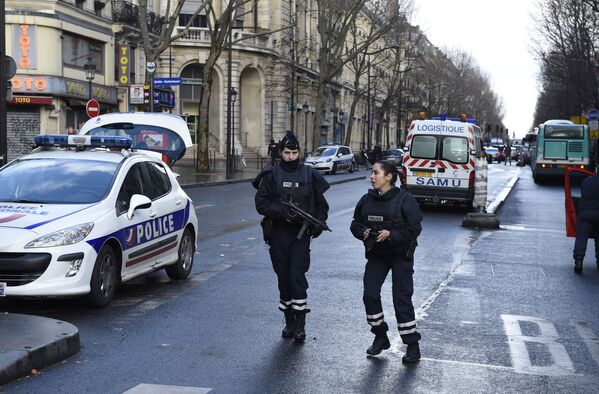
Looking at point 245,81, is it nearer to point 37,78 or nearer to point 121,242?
point 37,78

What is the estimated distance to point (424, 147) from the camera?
79.8 feet

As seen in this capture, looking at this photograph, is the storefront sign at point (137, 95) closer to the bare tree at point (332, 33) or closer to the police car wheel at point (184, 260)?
the police car wheel at point (184, 260)

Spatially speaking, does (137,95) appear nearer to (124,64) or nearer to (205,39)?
(124,64)

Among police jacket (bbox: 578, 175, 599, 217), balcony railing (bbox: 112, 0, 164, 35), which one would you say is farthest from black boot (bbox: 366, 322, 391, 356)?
balcony railing (bbox: 112, 0, 164, 35)

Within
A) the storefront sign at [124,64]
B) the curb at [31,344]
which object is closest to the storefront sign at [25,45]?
the storefront sign at [124,64]

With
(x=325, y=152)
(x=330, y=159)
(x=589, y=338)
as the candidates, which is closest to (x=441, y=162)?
(x=589, y=338)

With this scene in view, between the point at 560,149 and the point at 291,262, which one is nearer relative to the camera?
the point at 291,262

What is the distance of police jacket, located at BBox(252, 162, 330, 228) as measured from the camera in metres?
7.86

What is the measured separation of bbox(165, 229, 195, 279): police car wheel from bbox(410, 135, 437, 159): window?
43.8 feet

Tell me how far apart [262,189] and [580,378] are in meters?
2.90

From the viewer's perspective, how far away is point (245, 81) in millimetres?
63906

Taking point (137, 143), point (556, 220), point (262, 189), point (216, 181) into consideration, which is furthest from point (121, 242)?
point (216, 181)

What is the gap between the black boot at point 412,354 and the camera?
7.16 meters

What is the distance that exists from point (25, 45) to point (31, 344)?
32929 millimetres
